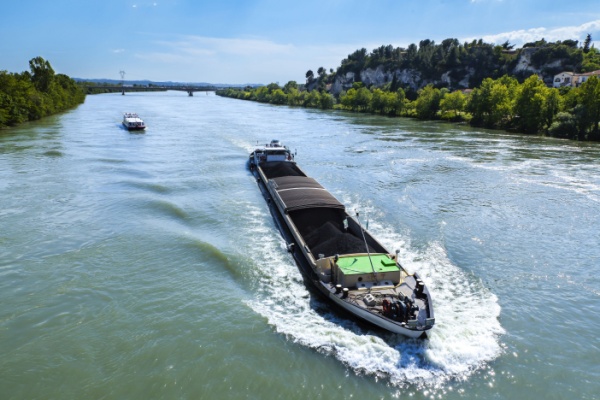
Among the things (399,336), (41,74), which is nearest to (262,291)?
(399,336)

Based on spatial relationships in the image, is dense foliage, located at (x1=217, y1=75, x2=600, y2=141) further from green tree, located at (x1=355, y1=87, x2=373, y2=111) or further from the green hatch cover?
the green hatch cover

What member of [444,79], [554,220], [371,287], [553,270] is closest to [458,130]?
[554,220]

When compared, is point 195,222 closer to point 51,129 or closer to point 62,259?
point 62,259

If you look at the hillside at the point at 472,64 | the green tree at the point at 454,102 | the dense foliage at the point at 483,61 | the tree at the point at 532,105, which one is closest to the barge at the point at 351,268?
the tree at the point at 532,105

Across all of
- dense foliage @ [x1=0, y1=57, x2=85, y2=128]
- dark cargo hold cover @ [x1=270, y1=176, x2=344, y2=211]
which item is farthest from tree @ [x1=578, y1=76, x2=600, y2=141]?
dense foliage @ [x1=0, y1=57, x2=85, y2=128]

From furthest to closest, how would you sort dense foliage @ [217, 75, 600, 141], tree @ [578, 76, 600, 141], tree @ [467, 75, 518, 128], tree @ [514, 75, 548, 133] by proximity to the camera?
1. tree @ [467, 75, 518, 128]
2. tree @ [514, 75, 548, 133]
3. dense foliage @ [217, 75, 600, 141]
4. tree @ [578, 76, 600, 141]

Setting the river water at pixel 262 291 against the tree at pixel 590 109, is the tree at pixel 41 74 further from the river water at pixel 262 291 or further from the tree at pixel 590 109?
the tree at pixel 590 109
